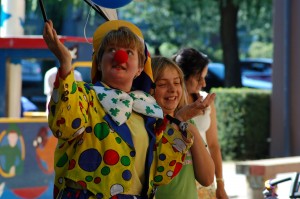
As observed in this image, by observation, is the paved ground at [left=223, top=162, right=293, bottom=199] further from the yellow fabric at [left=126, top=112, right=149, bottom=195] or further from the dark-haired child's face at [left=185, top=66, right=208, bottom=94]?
the yellow fabric at [left=126, top=112, right=149, bottom=195]

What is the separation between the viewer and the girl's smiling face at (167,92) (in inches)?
158

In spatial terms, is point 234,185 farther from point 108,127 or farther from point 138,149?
point 108,127

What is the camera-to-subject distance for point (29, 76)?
25.0 metres

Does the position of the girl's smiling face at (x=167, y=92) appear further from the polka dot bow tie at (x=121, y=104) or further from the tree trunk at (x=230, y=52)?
the tree trunk at (x=230, y=52)

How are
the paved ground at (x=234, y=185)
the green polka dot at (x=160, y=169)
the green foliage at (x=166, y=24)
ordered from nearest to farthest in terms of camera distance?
the green polka dot at (x=160, y=169) → the paved ground at (x=234, y=185) → the green foliage at (x=166, y=24)

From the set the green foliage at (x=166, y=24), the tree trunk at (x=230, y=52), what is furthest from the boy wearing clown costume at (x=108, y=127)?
the green foliage at (x=166, y=24)

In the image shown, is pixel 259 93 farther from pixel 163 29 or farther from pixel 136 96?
pixel 163 29

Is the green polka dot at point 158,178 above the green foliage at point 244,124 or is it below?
above

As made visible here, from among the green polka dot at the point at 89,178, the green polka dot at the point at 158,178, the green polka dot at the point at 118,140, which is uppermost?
the green polka dot at the point at 118,140

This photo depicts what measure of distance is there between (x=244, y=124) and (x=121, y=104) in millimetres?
11927

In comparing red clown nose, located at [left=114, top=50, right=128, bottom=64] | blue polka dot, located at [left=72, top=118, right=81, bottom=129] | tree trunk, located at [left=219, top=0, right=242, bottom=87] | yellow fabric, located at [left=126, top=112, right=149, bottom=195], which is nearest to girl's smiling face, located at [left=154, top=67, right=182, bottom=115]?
yellow fabric, located at [left=126, top=112, right=149, bottom=195]

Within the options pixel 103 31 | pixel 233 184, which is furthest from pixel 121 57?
pixel 233 184

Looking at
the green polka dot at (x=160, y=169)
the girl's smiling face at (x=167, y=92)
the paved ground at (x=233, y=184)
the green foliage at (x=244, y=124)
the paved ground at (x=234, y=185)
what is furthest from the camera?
the green foliage at (x=244, y=124)

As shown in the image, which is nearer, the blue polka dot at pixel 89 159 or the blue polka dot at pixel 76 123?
the blue polka dot at pixel 76 123
